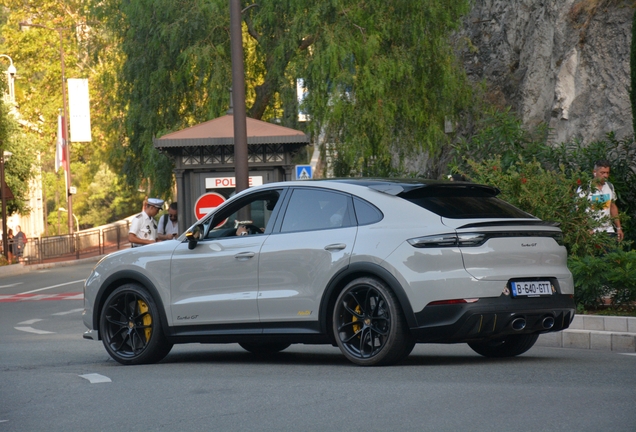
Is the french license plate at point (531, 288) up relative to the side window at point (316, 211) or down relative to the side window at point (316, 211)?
down

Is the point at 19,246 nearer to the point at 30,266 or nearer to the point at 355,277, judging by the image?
the point at 30,266

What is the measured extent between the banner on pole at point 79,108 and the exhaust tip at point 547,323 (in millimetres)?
43359

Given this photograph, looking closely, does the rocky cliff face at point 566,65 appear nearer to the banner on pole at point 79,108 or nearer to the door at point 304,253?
the door at point 304,253

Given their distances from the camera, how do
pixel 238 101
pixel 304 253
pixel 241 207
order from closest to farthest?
pixel 304 253, pixel 241 207, pixel 238 101

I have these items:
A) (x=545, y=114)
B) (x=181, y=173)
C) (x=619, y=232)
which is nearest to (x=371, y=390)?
(x=619, y=232)

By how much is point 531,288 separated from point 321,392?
209 centimetres

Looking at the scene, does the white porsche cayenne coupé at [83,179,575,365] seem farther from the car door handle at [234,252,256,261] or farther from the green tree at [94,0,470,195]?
the green tree at [94,0,470,195]

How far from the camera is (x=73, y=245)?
50.9m

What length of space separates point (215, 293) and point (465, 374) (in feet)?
8.13

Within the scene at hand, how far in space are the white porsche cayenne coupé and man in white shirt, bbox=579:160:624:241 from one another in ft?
13.1

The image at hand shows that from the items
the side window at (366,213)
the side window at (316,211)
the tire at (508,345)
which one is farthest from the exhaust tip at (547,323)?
the side window at (316,211)

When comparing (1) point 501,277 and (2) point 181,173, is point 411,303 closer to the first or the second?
(1) point 501,277

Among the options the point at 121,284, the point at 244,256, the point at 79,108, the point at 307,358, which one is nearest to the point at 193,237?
the point at 244,256

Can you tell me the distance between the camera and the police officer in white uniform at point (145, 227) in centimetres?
1645
